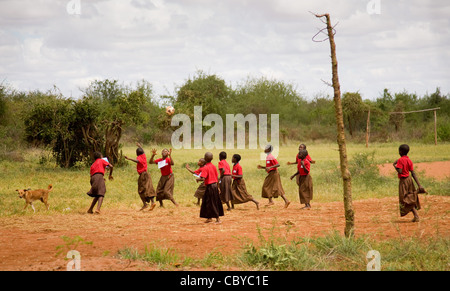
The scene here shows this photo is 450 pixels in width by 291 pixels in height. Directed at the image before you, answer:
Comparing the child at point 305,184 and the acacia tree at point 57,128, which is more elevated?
the acacia tree at point 57,128

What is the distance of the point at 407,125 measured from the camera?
41.1m

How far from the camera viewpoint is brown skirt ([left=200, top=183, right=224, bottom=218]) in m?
10.3

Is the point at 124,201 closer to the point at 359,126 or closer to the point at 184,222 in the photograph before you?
the point at 184,222

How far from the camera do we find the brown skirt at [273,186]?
42.0 ft

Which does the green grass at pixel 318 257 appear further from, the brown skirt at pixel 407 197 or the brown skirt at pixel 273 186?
the brown skirt at pixel 273 186

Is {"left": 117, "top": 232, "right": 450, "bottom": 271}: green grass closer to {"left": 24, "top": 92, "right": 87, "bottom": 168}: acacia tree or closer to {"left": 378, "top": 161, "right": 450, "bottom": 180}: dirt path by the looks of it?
{"left": 378, "top": 161, "right": 450, "bottom": 180}: dirt path

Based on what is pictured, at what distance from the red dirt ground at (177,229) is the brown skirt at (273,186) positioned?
351 mm

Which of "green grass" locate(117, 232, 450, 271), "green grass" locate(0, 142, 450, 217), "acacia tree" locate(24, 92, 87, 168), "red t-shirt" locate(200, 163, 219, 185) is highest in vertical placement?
"acacia tree" locate(24, 92, 87, 168)

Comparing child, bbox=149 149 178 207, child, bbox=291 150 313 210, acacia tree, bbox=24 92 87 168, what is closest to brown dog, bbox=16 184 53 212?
child, bbox=149 149 178 207

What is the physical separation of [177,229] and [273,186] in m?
3.88

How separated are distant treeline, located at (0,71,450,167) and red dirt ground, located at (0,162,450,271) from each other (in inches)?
382

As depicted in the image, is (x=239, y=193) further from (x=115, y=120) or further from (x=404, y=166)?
(x=115, y=120)
